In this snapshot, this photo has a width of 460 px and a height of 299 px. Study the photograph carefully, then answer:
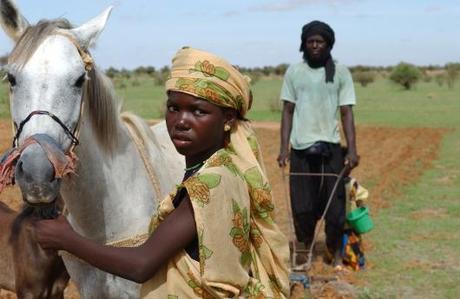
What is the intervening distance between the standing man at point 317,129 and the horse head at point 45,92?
378cm

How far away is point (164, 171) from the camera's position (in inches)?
163

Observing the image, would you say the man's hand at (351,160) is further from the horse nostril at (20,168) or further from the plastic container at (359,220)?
the horse nostril at (20,168)

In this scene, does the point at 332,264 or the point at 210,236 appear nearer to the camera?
the point at 210,236

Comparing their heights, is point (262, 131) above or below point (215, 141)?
below

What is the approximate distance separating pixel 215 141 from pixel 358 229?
513 centimetres

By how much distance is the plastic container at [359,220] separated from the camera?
717 cm

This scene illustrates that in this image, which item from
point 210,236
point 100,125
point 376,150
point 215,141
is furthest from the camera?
point 376,150

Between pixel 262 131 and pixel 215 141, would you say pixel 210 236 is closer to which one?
pixel 215 141

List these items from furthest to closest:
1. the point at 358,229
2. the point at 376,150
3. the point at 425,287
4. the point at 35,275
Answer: the point at 376,150, the point at 358,229, the point at 425,287, the point at 35,275

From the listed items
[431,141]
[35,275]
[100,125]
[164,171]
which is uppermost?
→ [100,125]

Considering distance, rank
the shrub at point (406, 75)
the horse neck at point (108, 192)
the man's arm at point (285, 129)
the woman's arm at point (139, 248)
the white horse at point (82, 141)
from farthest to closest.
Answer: the shrub at point (406, 75)
the man's arm at point (285, 129)
the horse neck at point (108, 192)
the white horse at point (82, 141)
the woman's arm at point (139, 248)

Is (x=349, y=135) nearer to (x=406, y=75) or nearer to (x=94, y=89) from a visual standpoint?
(x=94, y=89)

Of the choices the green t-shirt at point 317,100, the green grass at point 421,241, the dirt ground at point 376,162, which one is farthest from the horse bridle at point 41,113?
the green t-shirt at point 317,100

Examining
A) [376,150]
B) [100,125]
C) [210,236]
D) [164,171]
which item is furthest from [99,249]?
[376,150]
